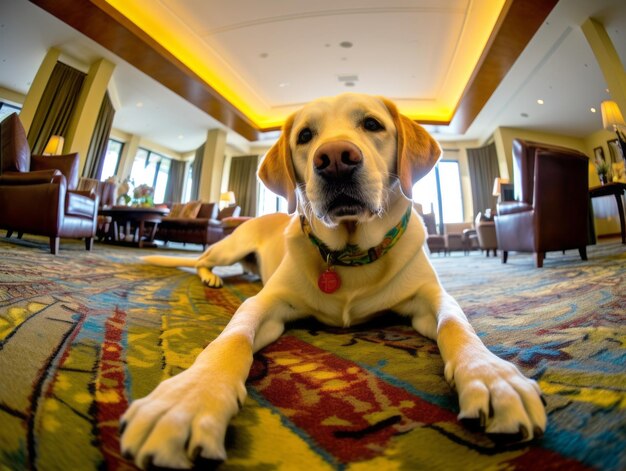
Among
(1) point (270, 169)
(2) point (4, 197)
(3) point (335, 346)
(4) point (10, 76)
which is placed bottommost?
(3) point (335, 346)

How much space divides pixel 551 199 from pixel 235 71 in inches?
296

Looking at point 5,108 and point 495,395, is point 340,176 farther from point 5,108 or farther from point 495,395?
point 5,108

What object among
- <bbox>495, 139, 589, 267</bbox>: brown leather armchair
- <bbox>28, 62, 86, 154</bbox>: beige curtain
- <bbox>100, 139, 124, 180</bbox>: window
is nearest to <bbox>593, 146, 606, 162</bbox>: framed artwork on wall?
<bbox>495, 139, 589, 267</bbox>: brown leather armchair

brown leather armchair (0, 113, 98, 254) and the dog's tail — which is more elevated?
brown leather armchair (0, 113, 98, 254)

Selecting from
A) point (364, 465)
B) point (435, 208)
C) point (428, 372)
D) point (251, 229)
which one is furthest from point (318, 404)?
point (435, 208)

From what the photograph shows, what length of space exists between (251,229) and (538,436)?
192cm

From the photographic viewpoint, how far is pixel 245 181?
43.2 ft

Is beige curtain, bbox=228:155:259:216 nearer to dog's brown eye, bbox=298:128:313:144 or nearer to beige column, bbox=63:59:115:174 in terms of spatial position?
beige column, bbox=63:59:115:174

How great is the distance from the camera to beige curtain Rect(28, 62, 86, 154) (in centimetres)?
693

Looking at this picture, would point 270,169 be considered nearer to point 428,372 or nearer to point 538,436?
point 428,372

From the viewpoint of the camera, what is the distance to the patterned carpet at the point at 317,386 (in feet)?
1.24

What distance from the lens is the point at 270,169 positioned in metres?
1.40

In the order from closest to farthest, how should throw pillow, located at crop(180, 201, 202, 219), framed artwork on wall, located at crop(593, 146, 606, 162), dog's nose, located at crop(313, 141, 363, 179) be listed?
dog's nose, located at crop(313, 141, 363, 179)
throw pillow, located at crop(180, 201, 202, 219)
framed artwork on wall, located at crop(593, 146, 606, 162)

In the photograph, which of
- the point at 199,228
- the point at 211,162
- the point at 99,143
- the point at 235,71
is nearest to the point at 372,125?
the point at 199,228
